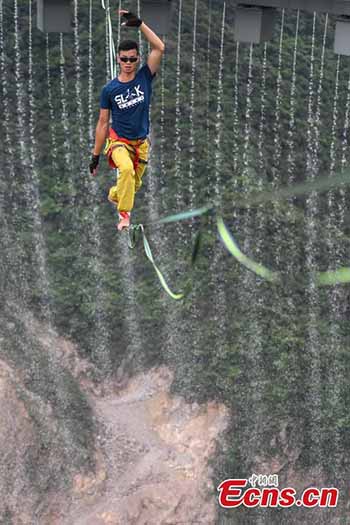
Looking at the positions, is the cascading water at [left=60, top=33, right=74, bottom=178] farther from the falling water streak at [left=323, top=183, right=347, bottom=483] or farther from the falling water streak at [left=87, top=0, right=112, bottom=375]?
the falling water streak at [left=323, top=183, right=347, bottom=483]

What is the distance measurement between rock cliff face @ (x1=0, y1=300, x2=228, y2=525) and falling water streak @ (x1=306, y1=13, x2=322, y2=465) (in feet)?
7.64

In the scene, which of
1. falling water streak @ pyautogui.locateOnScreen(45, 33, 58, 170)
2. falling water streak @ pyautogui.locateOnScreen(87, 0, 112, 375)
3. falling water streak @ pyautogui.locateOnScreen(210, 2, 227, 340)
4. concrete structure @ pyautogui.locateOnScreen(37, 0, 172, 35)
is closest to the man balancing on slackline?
concrete structure @ pyautogui.locateOnScreen(37, 0, 172, 35)

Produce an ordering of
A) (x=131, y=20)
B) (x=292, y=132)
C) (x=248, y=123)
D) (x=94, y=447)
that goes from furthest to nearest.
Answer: (x=292, y=132) → (x=248, y=123) → (x=94, y=447) → (x=131, y=20)

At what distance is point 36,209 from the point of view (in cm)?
2695

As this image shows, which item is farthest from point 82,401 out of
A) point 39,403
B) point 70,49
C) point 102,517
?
point 70,49

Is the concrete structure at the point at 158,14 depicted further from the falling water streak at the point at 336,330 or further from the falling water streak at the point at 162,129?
the falling water streak at the point at 336,330

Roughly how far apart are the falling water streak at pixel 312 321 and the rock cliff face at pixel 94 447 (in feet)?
7.64

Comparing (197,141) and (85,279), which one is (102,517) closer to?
(85,279)

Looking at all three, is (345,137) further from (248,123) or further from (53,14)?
(53,14)

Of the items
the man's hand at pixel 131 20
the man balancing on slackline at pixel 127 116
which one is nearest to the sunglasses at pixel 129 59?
the man balancing on slackline at pixel 127 116

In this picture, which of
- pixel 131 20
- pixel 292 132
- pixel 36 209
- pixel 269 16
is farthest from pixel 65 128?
pixel 131 20

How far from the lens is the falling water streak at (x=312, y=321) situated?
25828mm

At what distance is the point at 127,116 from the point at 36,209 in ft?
54.8

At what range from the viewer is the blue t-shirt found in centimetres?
1020
